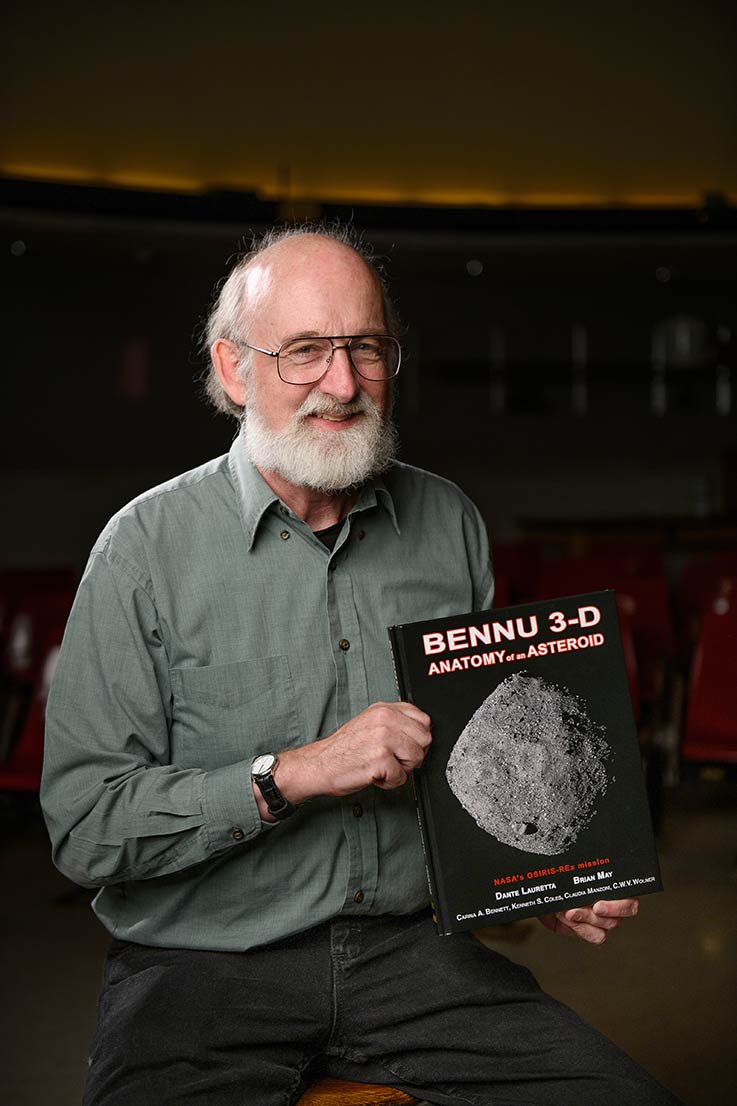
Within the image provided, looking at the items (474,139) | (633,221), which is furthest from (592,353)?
(474,139)

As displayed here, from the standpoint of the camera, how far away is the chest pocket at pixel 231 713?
5.67ft

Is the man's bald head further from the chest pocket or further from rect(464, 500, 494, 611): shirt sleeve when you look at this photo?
the chest pocket

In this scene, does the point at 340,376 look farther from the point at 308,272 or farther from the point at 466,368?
the point at 466,368

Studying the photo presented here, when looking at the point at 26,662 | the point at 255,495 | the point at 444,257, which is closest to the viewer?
the point at 255,495

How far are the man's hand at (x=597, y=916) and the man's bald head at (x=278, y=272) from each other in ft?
3.01

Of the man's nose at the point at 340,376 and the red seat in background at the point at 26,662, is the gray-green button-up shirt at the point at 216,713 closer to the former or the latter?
the man's nose at the point at 340,376

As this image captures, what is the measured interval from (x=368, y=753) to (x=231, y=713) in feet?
1.07

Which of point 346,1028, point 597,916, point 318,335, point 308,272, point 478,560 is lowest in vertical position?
point 346,1028

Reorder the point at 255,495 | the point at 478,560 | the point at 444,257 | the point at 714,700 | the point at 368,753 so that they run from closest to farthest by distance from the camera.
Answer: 1. the point at 368,753
2. the point at 255,495
3. the point at 478,560
4. the point at 714,700
5. the point at 444,257

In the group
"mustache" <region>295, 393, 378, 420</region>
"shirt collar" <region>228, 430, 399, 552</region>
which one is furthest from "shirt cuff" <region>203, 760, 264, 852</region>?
"mustache" <region>295, 393, 378, 420</region>

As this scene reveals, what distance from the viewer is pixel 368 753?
148cm

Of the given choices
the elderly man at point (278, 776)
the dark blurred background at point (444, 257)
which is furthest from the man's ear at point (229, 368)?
the dark blurred background at point (444, 257)

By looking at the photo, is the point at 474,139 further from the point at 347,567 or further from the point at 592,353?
the point at 347,567

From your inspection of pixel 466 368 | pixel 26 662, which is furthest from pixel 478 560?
pixel 466 368
